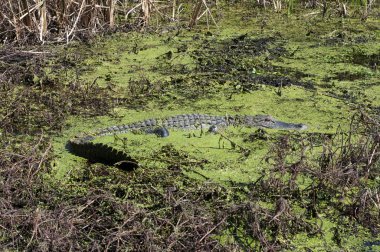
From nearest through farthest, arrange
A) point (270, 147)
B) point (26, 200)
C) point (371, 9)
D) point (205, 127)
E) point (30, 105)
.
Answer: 1. point (26, 200)
2. point (270, 147)
3. point (205, 127)
4. point (30, 105)
5. point (371, 9)

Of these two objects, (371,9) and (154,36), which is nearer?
(154,36)

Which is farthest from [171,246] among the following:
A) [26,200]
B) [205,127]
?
[205,127]

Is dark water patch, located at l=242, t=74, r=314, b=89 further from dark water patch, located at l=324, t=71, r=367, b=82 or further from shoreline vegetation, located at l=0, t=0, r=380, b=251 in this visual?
dark water patch, located at l=324, t=71, r=367, b=82

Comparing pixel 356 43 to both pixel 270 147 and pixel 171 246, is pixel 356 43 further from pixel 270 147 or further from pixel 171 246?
pixel 171 246

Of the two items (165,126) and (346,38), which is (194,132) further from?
(346,38)

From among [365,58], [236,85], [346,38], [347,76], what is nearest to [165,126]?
[236,85]

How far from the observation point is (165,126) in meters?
4.50

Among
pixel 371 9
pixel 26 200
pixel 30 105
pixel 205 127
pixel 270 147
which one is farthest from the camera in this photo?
pixel 371 9

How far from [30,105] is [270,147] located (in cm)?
Result: 167

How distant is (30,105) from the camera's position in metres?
4.75

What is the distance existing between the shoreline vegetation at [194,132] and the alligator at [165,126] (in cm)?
7

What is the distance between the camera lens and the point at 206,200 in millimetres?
3434

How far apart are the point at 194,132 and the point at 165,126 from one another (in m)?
0.19

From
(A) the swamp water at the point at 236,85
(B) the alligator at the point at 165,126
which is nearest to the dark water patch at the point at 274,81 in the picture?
(A) the swamp water at the point at 236,85
